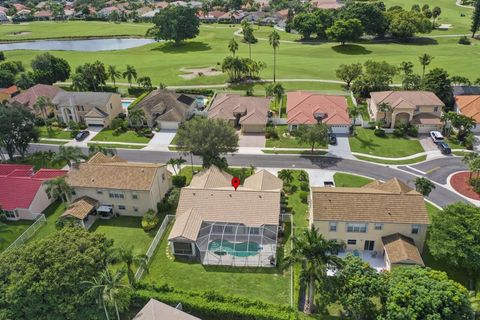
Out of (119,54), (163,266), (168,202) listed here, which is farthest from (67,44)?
(163,266)

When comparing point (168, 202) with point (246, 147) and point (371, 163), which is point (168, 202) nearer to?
point (246, 147)

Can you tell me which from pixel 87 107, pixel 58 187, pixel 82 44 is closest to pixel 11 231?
pixel 58 187

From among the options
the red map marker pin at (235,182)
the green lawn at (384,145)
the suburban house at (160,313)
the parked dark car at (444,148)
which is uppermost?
the suburban house at (160,313)

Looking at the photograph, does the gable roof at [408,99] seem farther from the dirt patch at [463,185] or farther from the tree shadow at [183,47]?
the tree shadow at [183,47]

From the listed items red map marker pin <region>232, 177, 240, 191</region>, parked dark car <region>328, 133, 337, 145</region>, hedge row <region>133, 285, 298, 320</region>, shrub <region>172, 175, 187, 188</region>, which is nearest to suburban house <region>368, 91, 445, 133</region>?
parked dark car <region>328, 133, 337, 145</region>

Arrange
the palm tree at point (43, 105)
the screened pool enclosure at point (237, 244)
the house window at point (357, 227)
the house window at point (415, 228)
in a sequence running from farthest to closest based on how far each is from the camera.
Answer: the palm tree at point (43, 105)
the screened pool enclosure at point (237, 244)
the house window at point (357, 227)
the house window at point (415, 228)

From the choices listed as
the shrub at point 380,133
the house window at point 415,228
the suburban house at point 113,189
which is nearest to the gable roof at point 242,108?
the shrub at point 380,133

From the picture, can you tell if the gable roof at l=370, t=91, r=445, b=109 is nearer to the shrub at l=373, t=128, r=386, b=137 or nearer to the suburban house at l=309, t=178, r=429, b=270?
the shrub at l=373, t=128, r=386, b=137
